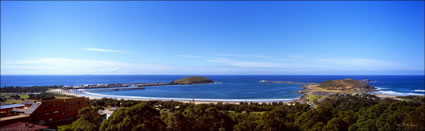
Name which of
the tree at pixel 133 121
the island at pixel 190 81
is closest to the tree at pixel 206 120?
the tree at pixel 133 121

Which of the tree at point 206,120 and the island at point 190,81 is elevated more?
the tree at point 206,120

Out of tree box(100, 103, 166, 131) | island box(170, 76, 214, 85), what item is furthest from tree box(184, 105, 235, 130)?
island box(170, 76, 214, 85)

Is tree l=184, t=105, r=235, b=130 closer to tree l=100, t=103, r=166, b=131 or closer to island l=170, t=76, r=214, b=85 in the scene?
tree l=100, t=103, r=166, b=131

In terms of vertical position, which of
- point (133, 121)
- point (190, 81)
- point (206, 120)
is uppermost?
point (133, 121)

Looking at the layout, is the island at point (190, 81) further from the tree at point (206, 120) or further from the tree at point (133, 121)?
the tree at point (133, 121)

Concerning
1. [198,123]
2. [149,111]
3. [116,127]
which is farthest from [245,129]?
[116,127]

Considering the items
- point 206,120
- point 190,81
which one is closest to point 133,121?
point 206,120

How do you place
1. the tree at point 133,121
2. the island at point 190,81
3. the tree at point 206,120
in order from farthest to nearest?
the island at point 190,81 → the tree at point 206,120 → the tree at point 133,121

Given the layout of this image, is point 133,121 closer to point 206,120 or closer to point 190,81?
point 206,120

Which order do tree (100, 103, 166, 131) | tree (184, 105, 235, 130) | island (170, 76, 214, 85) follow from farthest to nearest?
island (170, 76, 214, 85), tree (184, 105, 235, 130), tree (100, 103, 166, 131)

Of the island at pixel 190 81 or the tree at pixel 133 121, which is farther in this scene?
the island at pixel 190 81

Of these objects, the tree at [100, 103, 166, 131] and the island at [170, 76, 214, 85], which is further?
the island at [170, 76, 214, 85]

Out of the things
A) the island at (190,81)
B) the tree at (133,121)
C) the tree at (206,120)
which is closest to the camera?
the tree at (133,121)
